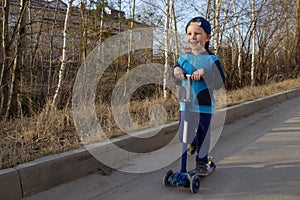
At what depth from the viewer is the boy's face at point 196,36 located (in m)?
3.26

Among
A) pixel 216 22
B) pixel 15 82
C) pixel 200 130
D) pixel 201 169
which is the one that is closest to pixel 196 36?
pixel 200 130

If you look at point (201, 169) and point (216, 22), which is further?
point (216, 22)

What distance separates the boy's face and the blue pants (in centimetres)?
73

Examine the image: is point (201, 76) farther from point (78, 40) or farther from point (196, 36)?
point (78, 40)

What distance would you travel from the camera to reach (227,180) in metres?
3.58

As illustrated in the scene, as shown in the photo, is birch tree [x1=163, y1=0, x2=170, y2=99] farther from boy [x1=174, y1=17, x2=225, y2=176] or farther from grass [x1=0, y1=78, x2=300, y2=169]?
boy [x1=174, y1=17, x2=225, y2=176]

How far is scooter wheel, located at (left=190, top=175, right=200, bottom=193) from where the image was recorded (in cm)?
318

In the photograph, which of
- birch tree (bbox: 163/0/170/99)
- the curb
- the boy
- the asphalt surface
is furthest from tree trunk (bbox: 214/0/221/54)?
the boy

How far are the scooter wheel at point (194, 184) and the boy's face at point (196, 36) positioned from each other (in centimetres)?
137

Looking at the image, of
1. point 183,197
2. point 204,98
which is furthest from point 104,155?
point 204,98

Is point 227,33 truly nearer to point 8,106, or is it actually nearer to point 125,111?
point 125,111

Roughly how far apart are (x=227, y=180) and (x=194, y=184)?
57cm

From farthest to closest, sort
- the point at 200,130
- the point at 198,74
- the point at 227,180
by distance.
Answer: the point at 227,180, the point at 200,130, the point at 198,74

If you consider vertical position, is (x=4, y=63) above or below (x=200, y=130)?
above
